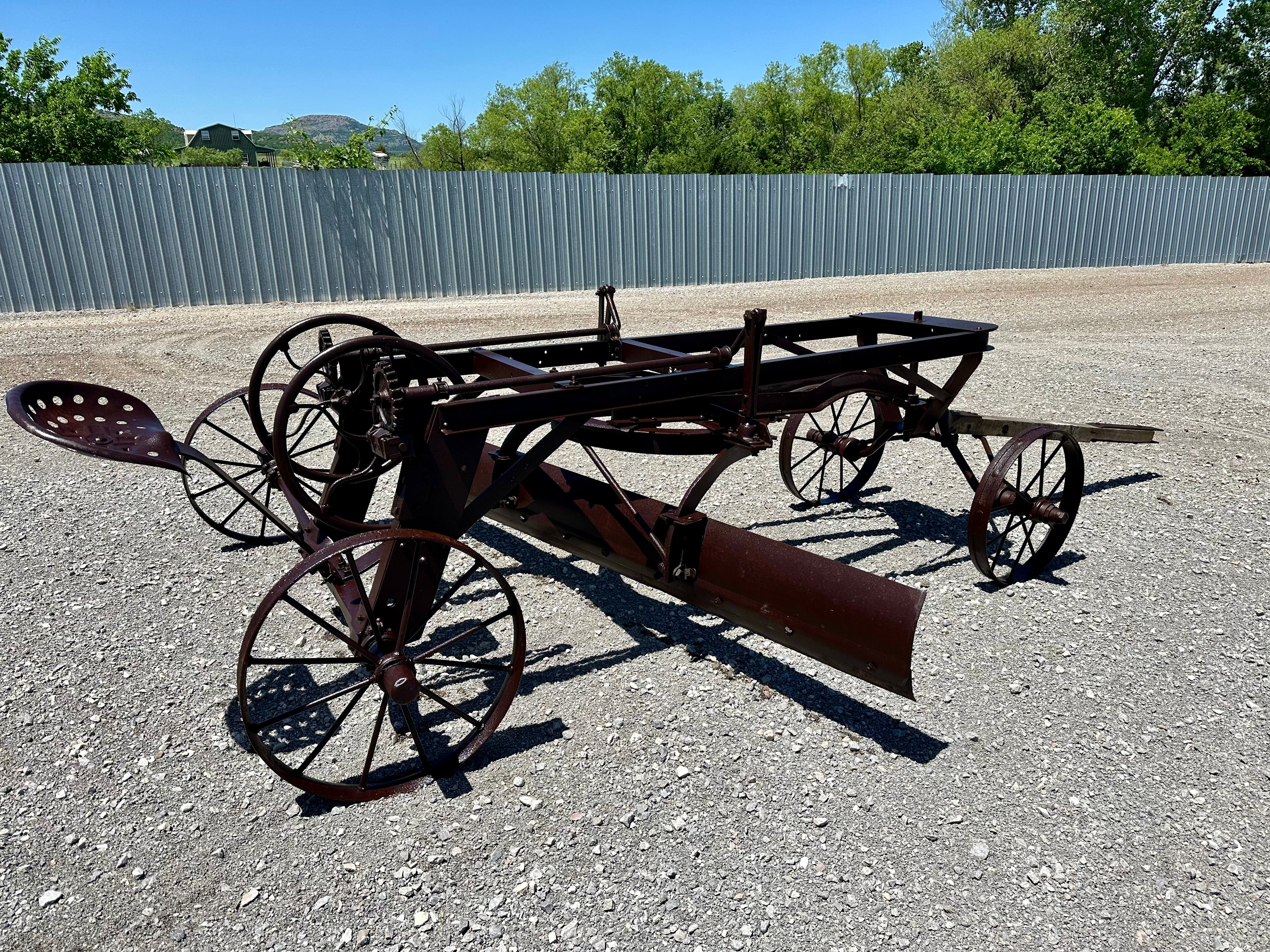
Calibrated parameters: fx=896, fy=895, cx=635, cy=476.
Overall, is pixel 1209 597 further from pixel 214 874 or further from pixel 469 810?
pixel 214 874

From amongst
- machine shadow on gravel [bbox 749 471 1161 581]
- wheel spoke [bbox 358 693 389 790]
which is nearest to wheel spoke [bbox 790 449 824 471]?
machine shadow on gravel [bbox 749 471 1161 581]

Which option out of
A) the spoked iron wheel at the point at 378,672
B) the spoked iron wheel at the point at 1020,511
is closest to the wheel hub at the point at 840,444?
the spoked iron wheel at the point at 1020,511

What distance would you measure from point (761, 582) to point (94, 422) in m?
2.76

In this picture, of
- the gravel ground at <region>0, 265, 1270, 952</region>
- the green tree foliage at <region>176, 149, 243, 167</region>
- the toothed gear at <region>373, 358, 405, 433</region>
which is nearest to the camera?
the gravel ground at <region>0, 265, 1270, 952</region>

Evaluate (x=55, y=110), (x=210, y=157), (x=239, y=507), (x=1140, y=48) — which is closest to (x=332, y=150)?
(x=55, y=110)

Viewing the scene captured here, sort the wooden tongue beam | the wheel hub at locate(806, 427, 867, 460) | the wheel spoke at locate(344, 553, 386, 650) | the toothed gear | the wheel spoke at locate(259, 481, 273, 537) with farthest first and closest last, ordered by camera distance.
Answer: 1. the wheel hub at locate(806, 427, 867, 460)
2. the wheel spoke at locate(259, 481, 273, 537)
3. the wooden tongue beam
4. the wheel spoke at locate(344, 553, 386, 650)
5. the toothed gear

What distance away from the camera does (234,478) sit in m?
4.43

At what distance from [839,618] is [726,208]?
16167 mm

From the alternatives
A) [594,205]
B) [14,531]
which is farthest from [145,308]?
[14,531]

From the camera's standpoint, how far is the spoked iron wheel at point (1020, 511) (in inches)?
168

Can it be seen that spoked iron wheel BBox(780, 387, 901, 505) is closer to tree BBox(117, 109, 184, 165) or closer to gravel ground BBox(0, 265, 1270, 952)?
gravel ground BBox(0, 265, 1270, 952)

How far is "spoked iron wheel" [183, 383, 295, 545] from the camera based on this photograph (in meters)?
4.57

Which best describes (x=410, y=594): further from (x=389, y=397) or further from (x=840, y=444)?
(x=840, y=444)

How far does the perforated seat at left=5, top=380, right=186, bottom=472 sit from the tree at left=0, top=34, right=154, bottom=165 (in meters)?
26.1
